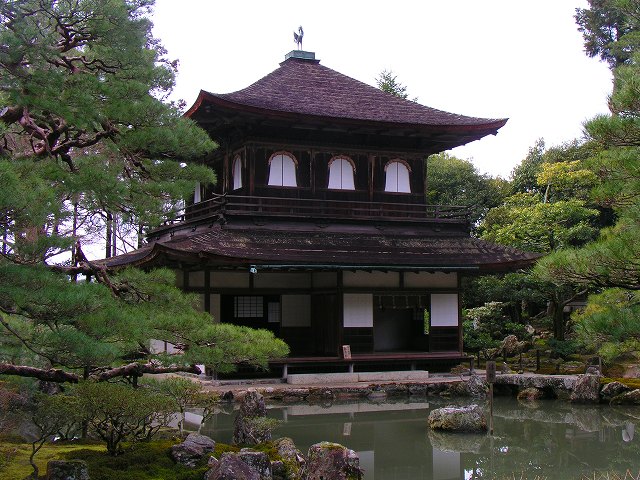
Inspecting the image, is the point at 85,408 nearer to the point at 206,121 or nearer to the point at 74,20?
the point at 74,20

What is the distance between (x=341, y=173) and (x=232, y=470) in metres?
14.1

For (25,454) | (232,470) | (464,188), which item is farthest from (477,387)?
(464,188)

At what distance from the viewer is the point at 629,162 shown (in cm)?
811

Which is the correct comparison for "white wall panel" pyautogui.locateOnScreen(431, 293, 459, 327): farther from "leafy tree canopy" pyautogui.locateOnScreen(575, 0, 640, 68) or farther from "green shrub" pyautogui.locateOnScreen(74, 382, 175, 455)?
"leafy tree canopy" pyautogui.locateOnScreen(575, 0, 640, 68)

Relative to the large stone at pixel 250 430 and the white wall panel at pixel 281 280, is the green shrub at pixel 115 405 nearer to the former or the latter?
the large stone at pixel 250 430

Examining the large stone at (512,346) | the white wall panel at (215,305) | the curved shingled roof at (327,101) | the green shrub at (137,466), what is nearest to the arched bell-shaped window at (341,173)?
the curved shingled roof at (327,101)

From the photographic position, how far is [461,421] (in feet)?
46.0

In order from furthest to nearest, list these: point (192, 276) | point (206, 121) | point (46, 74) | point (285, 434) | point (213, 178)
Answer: point (206, 121) → point (192, 276) → point (285, 434) → point (213, 178) → point (46, 74)

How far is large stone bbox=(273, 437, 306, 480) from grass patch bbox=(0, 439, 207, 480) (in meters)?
1.06

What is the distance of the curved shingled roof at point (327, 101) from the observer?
1977cm

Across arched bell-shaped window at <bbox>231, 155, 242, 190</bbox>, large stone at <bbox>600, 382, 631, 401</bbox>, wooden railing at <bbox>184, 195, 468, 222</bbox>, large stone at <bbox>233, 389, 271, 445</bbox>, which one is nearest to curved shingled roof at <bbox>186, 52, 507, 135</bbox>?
arched bell-shaped window at <bbox>231, 155, 242, 190</bbox>

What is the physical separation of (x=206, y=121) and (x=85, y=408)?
43.6 ft

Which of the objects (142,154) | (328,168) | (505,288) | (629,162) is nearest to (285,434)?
(142,154)

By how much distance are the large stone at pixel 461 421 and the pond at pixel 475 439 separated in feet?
0.73
